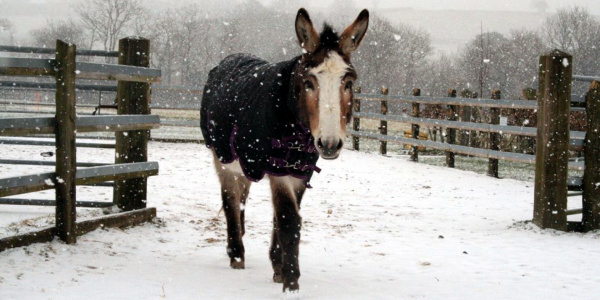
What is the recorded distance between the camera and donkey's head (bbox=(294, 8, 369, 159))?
11.6ft

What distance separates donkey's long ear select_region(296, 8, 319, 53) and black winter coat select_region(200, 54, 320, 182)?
A: 27 centimetres

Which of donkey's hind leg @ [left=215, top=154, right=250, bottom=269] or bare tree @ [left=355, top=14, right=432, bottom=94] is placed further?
bare tree @ [left=355, top=14, right=432, bottom=94]

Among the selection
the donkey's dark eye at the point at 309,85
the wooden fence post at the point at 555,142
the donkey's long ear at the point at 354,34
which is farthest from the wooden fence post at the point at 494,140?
the donkey's dark eye at the point at 309,85

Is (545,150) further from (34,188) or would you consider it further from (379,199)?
(34,188)

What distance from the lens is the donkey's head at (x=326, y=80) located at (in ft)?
11.6

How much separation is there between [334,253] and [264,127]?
1.74m

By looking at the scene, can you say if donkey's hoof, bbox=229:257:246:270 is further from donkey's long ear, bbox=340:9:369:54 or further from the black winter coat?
donkey's long ear, bbox=340:9:369:54

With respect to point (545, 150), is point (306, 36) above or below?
above

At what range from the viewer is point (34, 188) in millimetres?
4590

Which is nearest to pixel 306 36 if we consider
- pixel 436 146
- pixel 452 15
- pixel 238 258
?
pixel 238 258

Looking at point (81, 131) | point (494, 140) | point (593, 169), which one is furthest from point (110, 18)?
point (593, 169)

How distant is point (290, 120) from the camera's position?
407 centimetres

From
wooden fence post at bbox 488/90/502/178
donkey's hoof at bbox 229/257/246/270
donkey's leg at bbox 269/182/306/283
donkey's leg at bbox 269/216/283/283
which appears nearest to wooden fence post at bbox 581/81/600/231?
donkey's leg at bbox 269/182/306/283

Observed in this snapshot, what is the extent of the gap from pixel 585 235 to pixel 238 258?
353cm
